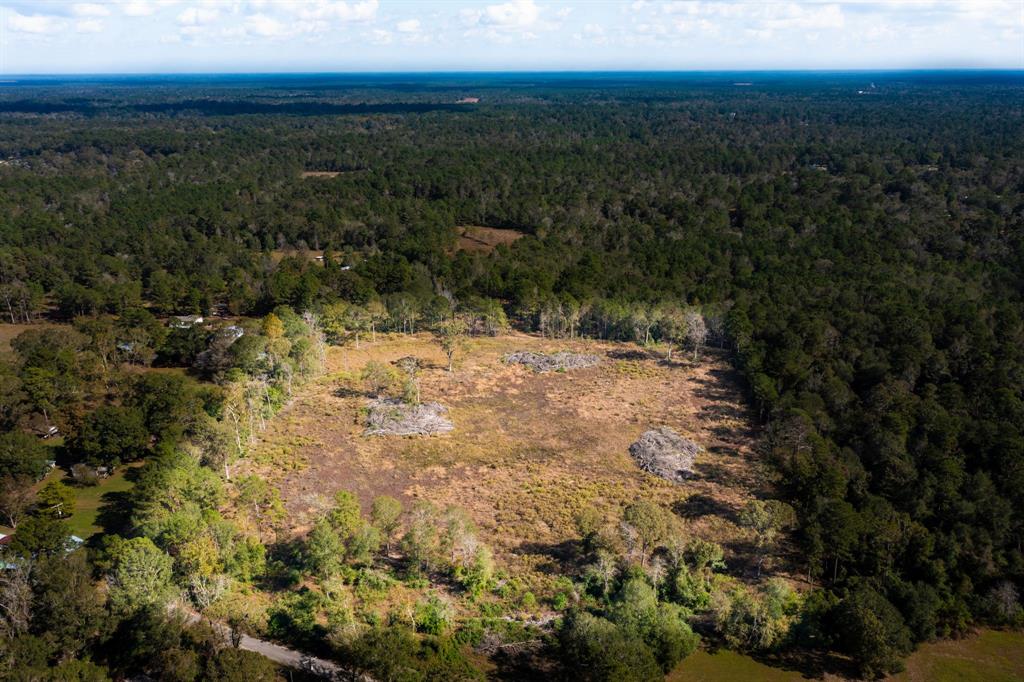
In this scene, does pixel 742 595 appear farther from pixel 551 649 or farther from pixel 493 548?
pixel 493 548

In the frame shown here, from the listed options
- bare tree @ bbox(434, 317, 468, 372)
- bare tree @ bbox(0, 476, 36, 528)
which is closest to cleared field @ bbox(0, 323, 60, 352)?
bare tree @ bbox(0, 476, 36, 528)

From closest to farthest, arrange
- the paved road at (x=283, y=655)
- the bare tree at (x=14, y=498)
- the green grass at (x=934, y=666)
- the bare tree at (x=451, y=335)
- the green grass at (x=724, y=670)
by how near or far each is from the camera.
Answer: the paved road at (x=283, y=655) < the green grass at (x=724, y=670) < the green grass at (x=934, y=666) < the bare tree at (x=14, y=498) < the bare tree at (x=451, y=335)

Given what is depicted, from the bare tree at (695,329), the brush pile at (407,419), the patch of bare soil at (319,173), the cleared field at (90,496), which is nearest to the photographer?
the cleared field at (90,496)

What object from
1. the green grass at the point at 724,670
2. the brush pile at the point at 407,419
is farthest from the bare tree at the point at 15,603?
the green grass at the point at 724,670

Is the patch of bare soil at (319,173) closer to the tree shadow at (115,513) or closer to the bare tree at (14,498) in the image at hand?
the tree shadow at (115,513)

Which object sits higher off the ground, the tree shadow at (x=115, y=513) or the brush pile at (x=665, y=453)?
the brush pile at (x=665, y=453)

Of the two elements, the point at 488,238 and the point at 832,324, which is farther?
the point at 488,238

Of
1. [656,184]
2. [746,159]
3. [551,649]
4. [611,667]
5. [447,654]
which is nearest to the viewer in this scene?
[611,667]

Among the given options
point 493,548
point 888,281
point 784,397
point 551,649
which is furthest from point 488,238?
point 551,649
